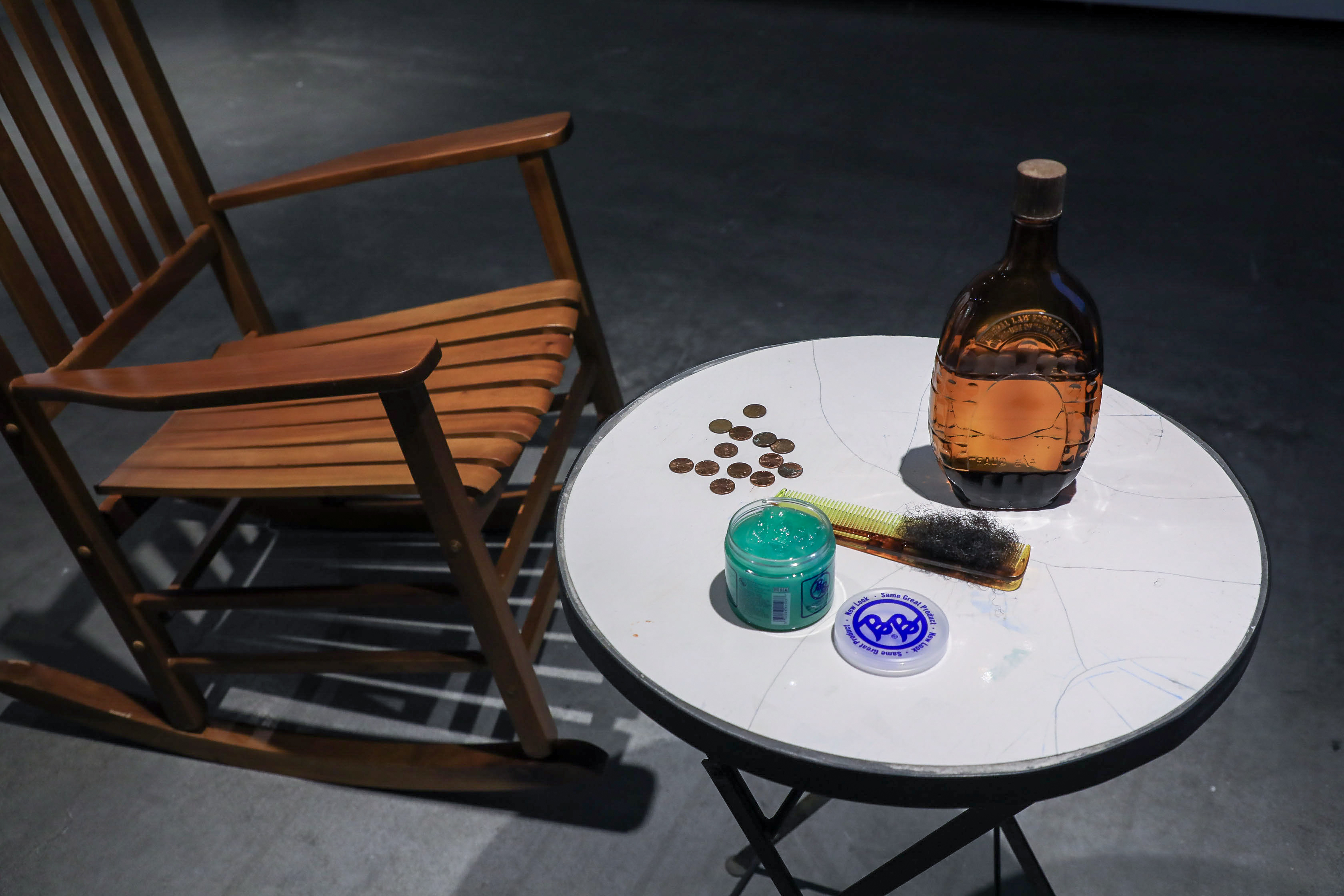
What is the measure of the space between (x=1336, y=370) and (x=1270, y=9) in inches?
87.0

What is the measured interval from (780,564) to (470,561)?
1.64 ft

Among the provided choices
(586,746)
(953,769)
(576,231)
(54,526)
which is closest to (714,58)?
(576,231)

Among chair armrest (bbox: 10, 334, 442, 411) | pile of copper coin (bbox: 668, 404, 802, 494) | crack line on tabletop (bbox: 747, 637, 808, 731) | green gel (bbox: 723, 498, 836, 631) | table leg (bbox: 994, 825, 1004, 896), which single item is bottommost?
table leg (bbox: 994, 825, 1004, 896)

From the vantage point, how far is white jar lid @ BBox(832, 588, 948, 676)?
2.98ft

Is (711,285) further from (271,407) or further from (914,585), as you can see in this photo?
(914,585)

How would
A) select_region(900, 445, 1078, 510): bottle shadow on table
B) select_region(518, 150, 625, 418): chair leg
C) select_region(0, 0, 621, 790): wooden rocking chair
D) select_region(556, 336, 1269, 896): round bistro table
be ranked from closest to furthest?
select_region(556, 336, 1269, 896): round bistro table
select_region(900, 445, 1078, 510): bottle shadow on table
select_region(0, 0, 621, 790): wooden rocking chair
select_region(518, 150, 625, 418): chair leg

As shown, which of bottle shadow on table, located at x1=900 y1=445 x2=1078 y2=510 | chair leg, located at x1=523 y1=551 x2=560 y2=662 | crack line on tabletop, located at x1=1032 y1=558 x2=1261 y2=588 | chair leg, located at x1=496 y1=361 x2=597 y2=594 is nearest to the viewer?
crack line on tabletop, located at x1=1032 y1=558 x2=1261 y2=588

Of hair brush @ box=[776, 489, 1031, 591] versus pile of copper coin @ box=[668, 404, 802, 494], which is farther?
pile of copper coin @ box=[668, 404, 802, 494]

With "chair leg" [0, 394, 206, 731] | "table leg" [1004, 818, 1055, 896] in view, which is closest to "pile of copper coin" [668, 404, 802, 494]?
"table leg" [1004, 818, 1055, 896]

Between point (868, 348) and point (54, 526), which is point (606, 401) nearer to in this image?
point (868, 348)

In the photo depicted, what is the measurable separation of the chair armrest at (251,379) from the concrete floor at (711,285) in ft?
2.24

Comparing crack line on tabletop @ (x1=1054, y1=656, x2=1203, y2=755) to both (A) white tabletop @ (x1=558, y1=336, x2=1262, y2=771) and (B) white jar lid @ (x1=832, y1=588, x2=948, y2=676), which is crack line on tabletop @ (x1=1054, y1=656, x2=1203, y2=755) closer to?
(A) white tabletop @ (x1=558, y1=336, x2=1262, y2=771)

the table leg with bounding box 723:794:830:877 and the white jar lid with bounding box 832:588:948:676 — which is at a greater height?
the white jar lid with bounding box 832:588:948:676

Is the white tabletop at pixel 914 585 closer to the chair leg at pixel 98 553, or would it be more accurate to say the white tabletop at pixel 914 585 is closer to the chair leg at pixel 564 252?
the chair leg at pixel 564 252
